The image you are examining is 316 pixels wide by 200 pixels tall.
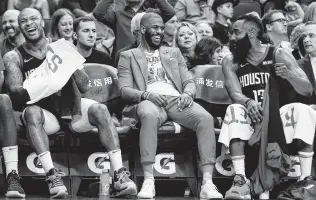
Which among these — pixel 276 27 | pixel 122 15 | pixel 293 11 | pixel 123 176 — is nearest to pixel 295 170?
pixel 123 176

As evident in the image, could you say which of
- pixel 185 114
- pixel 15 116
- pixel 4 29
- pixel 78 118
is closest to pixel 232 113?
pixel 185 114

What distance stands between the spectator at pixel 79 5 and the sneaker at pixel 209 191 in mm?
3318

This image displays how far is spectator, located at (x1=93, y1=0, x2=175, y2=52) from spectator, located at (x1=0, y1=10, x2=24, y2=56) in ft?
2.76

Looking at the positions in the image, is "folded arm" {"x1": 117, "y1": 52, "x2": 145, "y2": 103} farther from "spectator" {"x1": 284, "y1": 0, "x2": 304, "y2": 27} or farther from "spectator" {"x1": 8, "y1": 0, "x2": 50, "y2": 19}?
"spectator" {"x1": 284, "y1": 0, "x2": 304, "y2": 27}

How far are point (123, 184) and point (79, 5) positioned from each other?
11.8 feet

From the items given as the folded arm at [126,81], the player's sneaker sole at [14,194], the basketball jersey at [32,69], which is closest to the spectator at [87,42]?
the folded arm at [126,81]

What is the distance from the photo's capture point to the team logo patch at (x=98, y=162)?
707 cm

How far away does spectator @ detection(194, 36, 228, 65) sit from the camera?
8.05 m

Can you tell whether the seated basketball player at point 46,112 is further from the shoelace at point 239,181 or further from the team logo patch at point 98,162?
the shoelace at point 239,181

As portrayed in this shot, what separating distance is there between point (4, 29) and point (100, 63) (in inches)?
59.2

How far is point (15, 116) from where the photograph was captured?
276 inches

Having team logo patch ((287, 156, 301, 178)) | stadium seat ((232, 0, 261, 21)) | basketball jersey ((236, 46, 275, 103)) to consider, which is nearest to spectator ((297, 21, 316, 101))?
basketball jersey ((236, 46, 275, 103))

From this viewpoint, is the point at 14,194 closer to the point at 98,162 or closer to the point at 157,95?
the point at 98,162

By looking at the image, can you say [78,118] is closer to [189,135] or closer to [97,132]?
[97,132]
